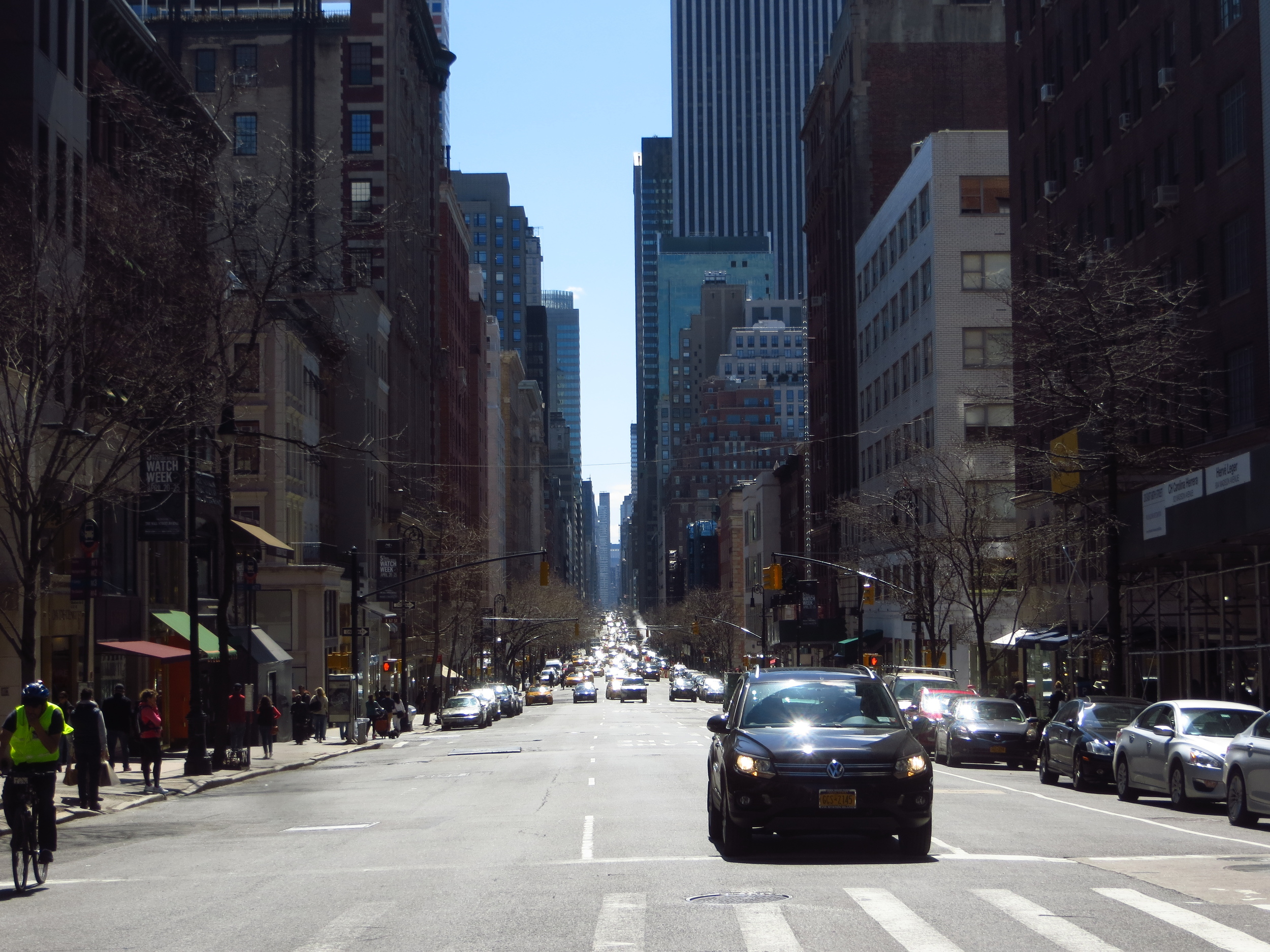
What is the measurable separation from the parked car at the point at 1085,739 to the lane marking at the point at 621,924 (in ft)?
49.3

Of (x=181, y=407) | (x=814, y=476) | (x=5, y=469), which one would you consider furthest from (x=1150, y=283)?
(x=814, y=476)

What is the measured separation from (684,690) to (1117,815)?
90.5 meters

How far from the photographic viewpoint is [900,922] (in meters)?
10.7

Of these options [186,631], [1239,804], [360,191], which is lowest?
[1239,804]

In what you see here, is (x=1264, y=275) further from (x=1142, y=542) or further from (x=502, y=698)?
(x=502, y=698)

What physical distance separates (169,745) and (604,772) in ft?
61.9

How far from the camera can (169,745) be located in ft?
144

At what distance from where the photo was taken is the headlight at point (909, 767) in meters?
14.2

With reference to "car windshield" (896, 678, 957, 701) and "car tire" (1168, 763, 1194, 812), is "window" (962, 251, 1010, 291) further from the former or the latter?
"car tire" (1168, 763, 1194, 812)

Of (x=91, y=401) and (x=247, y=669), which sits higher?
(x=91, y=401)

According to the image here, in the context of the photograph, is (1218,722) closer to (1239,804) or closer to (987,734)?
(1239,804)

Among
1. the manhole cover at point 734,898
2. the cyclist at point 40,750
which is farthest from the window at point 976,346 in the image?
the manhole cover at point 734,898

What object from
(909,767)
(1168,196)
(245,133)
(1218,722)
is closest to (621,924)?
(909,767)

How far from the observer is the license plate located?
1408 cm
